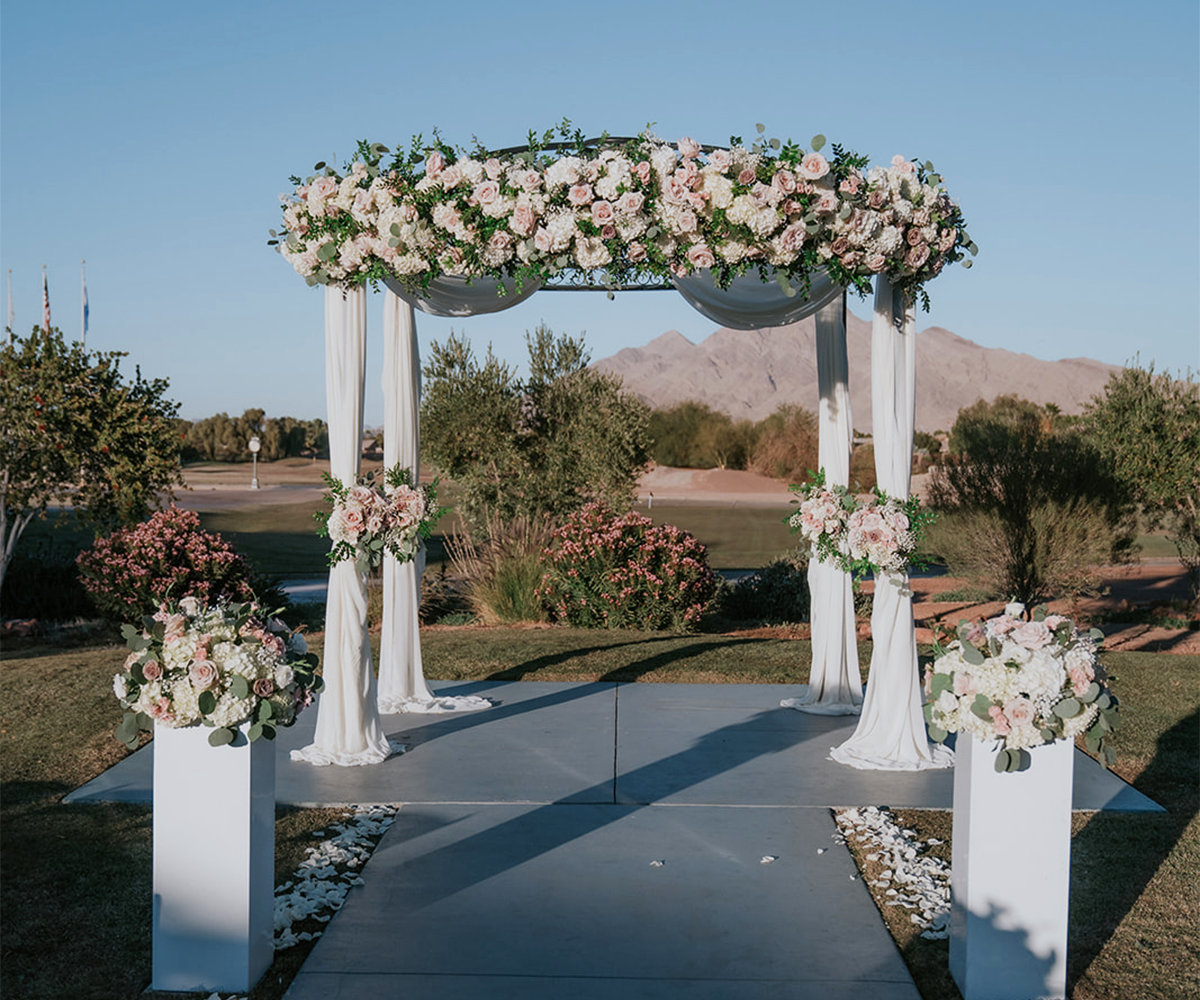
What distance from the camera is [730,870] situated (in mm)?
4969

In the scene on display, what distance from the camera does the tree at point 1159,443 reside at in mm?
16359

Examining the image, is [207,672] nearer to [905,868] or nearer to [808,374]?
[905,868]

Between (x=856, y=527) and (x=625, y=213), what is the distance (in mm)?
2314

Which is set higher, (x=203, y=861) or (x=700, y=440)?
(x=700, y=440)

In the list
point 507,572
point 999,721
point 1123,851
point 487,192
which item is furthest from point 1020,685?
point 507,572

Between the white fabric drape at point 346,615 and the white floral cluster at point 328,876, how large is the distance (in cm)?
98

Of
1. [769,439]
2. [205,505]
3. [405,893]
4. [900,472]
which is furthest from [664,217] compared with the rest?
[769,439]

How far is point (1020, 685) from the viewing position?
3.70m

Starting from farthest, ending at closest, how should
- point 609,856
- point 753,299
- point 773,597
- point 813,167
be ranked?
point 773,597 → point 753,299 → point 813,167 → point 609,856

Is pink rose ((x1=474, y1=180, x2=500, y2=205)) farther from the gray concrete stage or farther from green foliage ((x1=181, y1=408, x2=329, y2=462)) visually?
green foliage ((x1=181, y1=408, x2=329, y2=462))

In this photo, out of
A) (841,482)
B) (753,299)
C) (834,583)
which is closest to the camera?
(753,299)

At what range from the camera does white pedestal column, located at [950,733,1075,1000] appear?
380 cm

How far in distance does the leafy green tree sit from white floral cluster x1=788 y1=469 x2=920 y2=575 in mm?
11509

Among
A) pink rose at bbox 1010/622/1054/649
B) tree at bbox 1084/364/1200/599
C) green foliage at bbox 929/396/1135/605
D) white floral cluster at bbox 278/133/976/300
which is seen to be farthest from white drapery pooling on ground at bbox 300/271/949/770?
tree at bbox 1084/364/1200/599
